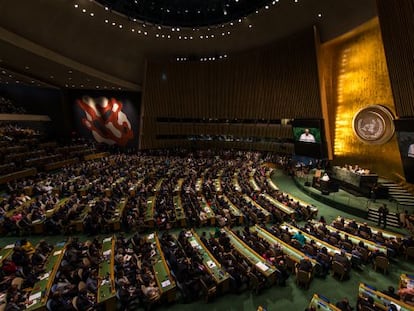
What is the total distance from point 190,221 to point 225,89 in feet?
64.5

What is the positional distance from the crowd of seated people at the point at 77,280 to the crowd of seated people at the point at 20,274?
0.51 metres

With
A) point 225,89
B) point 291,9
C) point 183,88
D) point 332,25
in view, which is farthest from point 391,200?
point 183,88

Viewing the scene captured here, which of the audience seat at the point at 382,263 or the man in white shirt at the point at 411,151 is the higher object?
the man in white shirt at the point at 411,151

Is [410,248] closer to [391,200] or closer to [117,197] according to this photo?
[391,200]

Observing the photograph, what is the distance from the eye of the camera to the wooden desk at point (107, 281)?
5.70 meters

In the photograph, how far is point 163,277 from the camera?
6473mm

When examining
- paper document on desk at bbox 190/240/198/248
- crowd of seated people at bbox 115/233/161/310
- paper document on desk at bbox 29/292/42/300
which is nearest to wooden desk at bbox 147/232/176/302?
crowd of seated people at bbox 115/233/161/310

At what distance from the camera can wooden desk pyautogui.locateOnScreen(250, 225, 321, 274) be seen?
23.7 ft

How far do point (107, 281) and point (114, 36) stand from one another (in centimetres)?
2076

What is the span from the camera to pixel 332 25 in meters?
17.5

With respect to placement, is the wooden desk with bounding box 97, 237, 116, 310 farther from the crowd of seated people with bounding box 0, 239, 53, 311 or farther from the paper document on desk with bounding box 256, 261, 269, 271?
the paper document on desk with bounding box 256, 261, 269, 271

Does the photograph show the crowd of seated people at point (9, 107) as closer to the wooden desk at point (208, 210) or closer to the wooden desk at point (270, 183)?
the wooden desk at point (208, 210)

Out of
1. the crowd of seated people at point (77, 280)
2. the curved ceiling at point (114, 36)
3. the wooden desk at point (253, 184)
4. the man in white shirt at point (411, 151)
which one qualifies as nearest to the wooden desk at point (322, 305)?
the crowd of seated people at point (77, 280)

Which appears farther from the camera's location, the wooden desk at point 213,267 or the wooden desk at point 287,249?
the wooden desk at point 287,249
